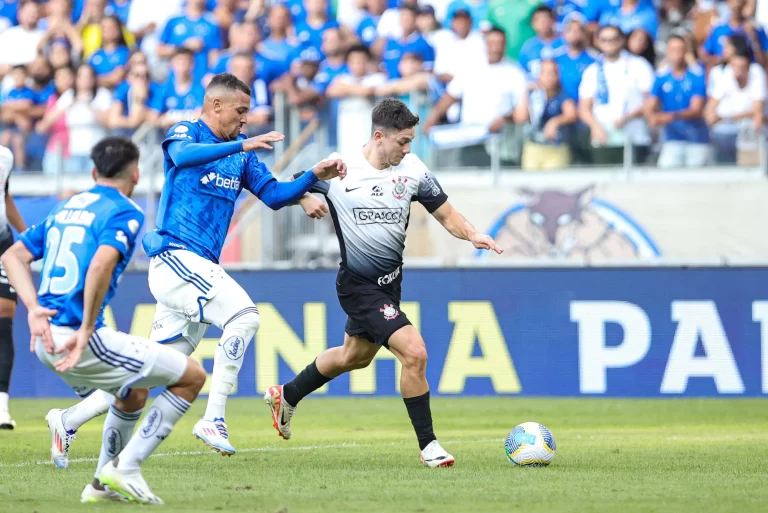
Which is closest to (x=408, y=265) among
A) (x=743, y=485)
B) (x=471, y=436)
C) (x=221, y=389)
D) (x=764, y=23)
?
(x=471, y=436)

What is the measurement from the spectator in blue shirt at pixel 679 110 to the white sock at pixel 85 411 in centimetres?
841

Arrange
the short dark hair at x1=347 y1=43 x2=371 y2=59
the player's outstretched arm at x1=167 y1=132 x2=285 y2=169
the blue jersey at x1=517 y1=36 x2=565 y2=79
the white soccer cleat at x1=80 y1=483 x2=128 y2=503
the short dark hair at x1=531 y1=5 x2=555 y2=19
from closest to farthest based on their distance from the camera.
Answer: the white soccer cleat at x1=80 y1=483 x2=128 y2=503
the player's outstretched arm at x1=167 y1=132 x2=285 y2=169
the blue jersey at x1=517 y1=36 x2=565 y2=79
the short dark hair at x1=531 y1=5 x2=555 y2=19
the short dark hair at x1=347 y1=43 x2=371 y2=59

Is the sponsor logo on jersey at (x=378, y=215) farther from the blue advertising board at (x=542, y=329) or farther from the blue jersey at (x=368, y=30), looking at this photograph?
the blue jersey at (x=368, y=30)

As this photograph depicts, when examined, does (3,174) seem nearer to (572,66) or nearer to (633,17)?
(572,66)

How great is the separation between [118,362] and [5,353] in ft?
15.3

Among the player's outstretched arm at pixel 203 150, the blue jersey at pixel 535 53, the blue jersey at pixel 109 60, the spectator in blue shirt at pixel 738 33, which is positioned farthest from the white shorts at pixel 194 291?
the blue jersey at pixel 109 60

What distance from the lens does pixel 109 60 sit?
17.4 m

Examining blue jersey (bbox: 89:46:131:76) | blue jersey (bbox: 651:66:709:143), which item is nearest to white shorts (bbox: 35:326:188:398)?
blue jersey (bbox: 651:66:709:143)

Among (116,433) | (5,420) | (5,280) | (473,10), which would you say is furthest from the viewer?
(473,10)

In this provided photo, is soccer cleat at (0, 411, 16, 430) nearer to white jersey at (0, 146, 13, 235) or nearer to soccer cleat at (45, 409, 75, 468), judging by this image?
white jersey at (0, 146, 13, 235)

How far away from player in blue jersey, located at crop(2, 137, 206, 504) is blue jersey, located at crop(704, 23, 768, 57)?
35.1ft

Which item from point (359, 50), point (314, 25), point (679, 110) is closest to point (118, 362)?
point (679, 110)

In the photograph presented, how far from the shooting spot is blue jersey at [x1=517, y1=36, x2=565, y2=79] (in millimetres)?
15250

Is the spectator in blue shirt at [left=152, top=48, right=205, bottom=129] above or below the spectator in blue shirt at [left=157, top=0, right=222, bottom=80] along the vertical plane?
below
